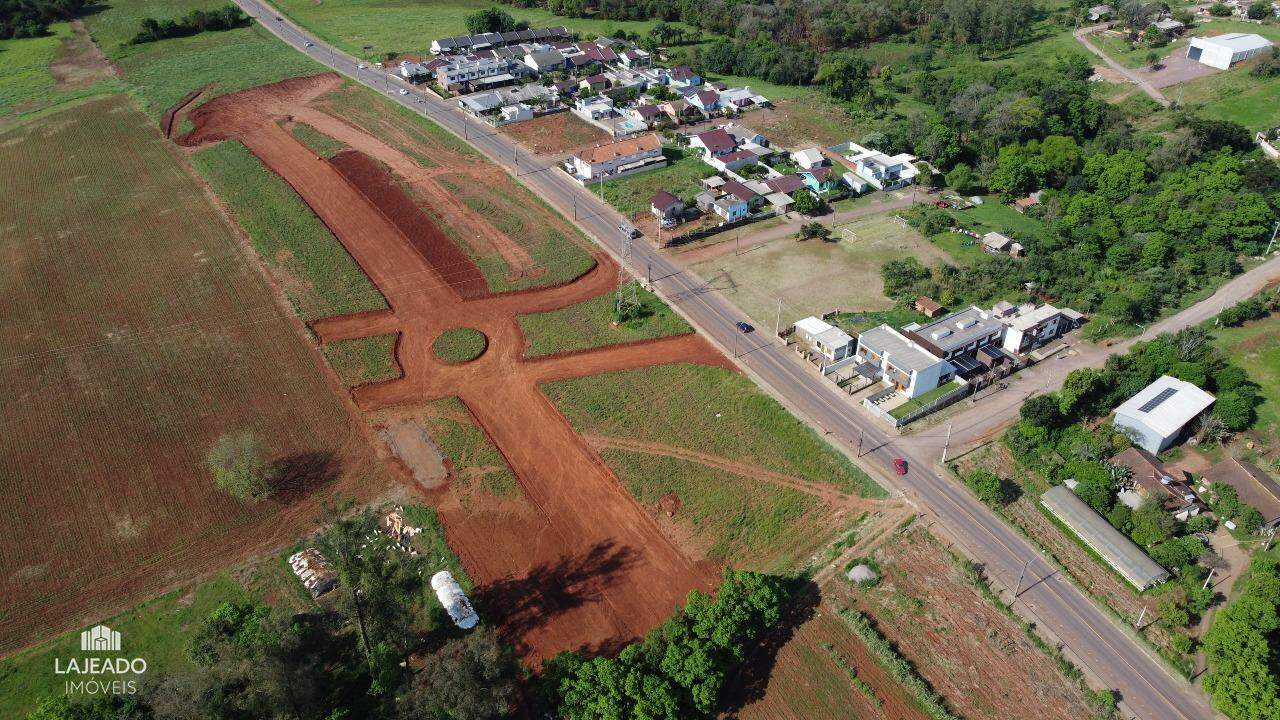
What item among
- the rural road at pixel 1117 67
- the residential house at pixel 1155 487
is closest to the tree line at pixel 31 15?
the residential house at pixel 1155 487

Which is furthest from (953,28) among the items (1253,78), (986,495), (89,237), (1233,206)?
(89,237)

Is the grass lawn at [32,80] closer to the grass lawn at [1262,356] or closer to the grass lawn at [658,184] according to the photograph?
the grass lawn at [658,184]

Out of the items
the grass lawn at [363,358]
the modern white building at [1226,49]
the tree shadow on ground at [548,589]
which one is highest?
the modern white building at [1226,49]

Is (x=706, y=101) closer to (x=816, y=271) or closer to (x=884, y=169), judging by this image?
(x=884, y=169)

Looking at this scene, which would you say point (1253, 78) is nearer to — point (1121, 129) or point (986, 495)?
point (1121, 129)

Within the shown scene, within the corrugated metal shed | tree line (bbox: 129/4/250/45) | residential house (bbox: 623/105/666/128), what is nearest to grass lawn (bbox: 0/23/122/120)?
tree line (bbox: 129/4/250/45)

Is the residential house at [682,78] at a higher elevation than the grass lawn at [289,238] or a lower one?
higher

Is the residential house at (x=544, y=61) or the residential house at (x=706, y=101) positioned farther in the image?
the residential house at (x=544, y=61)
